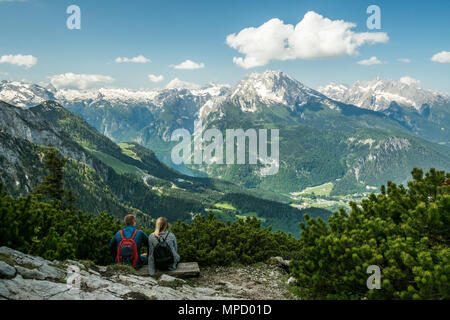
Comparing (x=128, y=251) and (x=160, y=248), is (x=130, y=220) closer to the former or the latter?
(x=128, y=251)

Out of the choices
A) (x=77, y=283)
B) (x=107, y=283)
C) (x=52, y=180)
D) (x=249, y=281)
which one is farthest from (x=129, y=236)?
(x=52, y=180)

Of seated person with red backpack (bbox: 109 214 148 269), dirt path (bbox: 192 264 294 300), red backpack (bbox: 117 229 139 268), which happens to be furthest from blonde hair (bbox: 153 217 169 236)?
dirt path (bbox: 192 264 294 300)

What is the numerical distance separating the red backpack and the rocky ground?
698 mm

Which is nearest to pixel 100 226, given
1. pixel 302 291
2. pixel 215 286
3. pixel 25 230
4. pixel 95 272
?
pixel 25 230

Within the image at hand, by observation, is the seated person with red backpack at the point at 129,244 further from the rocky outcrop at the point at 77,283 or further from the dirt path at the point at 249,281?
the dirt path at the point at 249,281

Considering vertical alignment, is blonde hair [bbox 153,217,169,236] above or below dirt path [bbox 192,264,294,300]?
above

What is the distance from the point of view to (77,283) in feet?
29.7

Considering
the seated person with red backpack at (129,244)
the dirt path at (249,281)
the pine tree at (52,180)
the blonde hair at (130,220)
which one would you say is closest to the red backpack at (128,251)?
the seated person with red backpack at (129,244)

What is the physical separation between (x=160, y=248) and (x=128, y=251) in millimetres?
1515

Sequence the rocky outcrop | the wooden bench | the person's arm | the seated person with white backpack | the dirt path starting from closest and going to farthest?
the rocky outcrop
the dirt path
the person's arm
the seated person with white backpack
the wooden bench

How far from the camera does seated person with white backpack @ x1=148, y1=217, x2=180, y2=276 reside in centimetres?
1251

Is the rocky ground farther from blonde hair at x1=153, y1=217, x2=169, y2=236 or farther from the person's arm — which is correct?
blonde hair at x1=153, y1=217, x2=169, y2=236

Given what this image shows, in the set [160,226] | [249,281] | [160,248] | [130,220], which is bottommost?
[249,281]
